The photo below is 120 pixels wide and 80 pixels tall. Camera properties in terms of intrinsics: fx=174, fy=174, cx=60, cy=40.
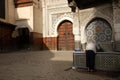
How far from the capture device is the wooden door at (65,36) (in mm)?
15070

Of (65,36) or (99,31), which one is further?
(65,36)

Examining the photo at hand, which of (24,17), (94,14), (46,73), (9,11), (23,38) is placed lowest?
(46,73)

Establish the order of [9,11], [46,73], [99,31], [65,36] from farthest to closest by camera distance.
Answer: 1. [9,11]
2. [65,36]
3. [99,31]
4. [46,73]

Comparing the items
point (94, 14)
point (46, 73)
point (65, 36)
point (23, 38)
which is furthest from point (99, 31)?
point (23, 38)

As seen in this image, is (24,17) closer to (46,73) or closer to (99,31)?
(99,31)

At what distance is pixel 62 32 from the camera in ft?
50.4

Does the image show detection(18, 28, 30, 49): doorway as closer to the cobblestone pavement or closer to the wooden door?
the wooden door

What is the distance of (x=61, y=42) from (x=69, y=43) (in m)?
0.74

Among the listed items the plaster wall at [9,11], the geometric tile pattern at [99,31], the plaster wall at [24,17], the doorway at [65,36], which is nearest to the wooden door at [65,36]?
the doorway at [65,36]

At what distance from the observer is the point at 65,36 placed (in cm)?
1519

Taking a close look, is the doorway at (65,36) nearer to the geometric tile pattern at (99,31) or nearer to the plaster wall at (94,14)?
the plaster wall at (94,14)

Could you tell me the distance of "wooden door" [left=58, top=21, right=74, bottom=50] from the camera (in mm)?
15070

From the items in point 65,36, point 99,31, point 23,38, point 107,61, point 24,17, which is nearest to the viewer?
point 107,61

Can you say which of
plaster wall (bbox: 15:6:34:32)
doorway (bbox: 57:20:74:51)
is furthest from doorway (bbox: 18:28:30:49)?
doorway (bbox: 57:20:74:51)
